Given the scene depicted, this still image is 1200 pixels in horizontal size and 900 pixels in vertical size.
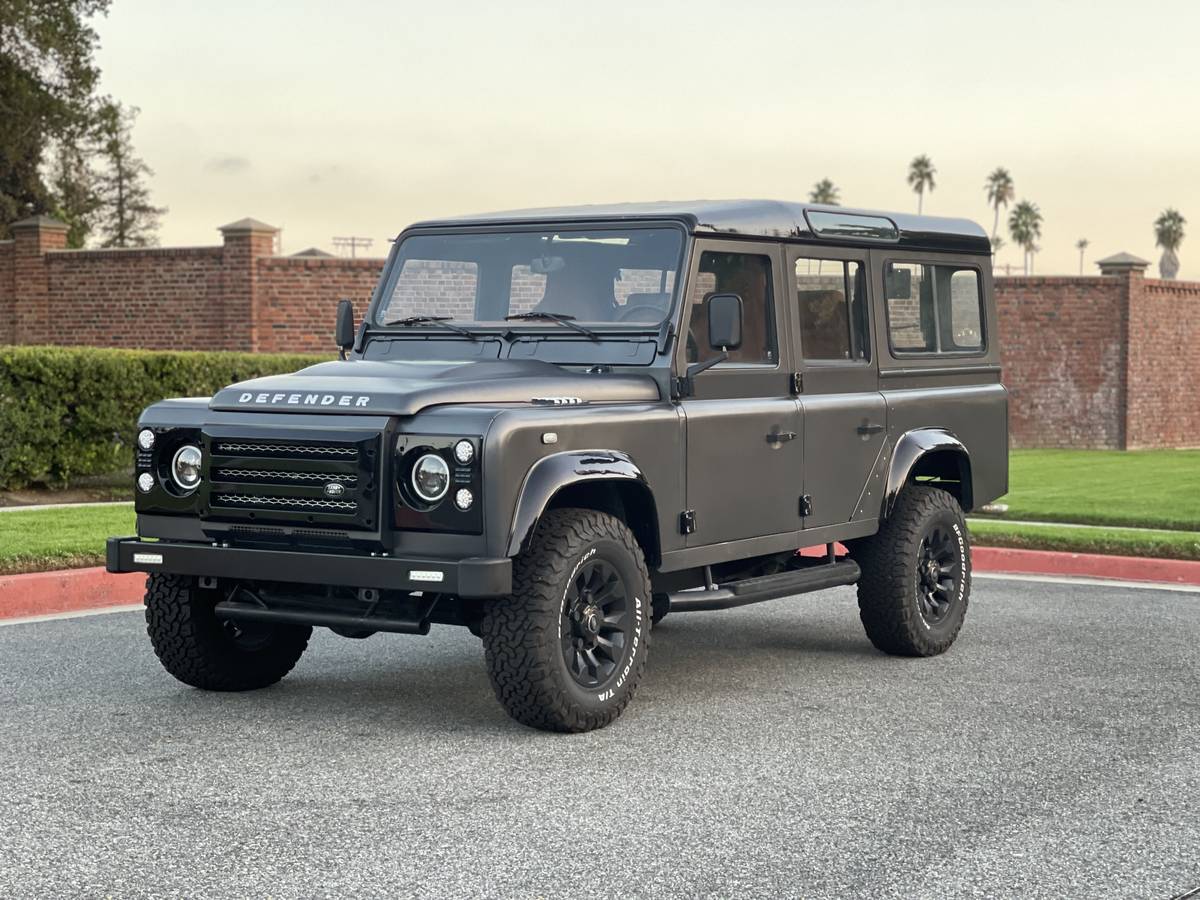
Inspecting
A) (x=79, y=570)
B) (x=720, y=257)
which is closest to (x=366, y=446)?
(x=720, y=257)

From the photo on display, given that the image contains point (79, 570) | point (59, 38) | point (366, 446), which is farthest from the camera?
point (59, 38)

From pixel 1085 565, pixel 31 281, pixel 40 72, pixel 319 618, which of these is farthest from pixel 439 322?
pixel 40 72

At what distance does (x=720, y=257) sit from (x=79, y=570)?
524cm

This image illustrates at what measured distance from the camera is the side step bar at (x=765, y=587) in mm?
7496

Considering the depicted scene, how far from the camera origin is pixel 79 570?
10.8 meters

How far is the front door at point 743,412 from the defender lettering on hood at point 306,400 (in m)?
1.54

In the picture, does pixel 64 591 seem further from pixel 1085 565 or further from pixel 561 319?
pixel 1085 565

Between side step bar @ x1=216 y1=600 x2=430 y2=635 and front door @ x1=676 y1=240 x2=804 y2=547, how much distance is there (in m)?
1.42

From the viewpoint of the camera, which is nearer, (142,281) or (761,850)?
(761,850)

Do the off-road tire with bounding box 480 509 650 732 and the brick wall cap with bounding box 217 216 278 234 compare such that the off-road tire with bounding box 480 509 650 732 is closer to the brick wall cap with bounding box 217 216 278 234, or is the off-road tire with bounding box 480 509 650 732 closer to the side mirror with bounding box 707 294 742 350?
the side mirror with bounding box 707 294 742 350

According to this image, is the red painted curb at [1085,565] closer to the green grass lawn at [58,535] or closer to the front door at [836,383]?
the front door at [836,383]

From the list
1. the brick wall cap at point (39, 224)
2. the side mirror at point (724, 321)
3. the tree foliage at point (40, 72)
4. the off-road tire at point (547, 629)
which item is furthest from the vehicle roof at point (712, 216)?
the tree foliage at point (40, 72)

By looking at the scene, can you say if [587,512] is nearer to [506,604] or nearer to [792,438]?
[506,604]

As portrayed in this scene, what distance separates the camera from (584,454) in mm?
6762
